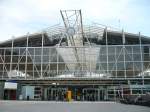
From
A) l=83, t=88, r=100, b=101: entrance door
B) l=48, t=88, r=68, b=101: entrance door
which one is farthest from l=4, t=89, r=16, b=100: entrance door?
l=83, t=88, r=100, b=101: entrance door

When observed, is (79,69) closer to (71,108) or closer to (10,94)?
(10,94)

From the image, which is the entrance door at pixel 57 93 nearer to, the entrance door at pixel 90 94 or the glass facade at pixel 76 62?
the entrance door at pixel 90 94

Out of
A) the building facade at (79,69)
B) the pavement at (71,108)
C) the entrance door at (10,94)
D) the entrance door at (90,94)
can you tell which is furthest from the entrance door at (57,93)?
the pavement at (71,108)

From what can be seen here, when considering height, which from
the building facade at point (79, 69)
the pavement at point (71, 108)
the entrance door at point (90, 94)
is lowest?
the entrance door at point (90, 94)

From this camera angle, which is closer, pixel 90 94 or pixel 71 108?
pixel 71 108

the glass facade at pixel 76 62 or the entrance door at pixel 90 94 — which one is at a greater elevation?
the glass facade at pixel 76 62

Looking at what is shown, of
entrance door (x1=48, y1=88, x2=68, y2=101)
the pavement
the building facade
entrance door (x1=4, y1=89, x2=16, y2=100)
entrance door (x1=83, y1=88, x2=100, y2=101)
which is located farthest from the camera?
entrance door (x1=48, y1=88, x2=68, y2=101)

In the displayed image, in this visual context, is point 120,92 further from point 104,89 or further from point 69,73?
point 69,73

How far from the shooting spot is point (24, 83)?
5603cm

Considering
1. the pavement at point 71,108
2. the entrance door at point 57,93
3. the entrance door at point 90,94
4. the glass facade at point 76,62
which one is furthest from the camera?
the entrance door at point 57,93

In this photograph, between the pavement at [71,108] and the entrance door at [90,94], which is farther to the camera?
the entrance door at [90,94]

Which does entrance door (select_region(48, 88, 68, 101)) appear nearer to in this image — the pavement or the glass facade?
the glass facade

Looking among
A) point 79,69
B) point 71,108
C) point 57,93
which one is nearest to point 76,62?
point 79,69

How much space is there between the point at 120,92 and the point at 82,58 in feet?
30.0
